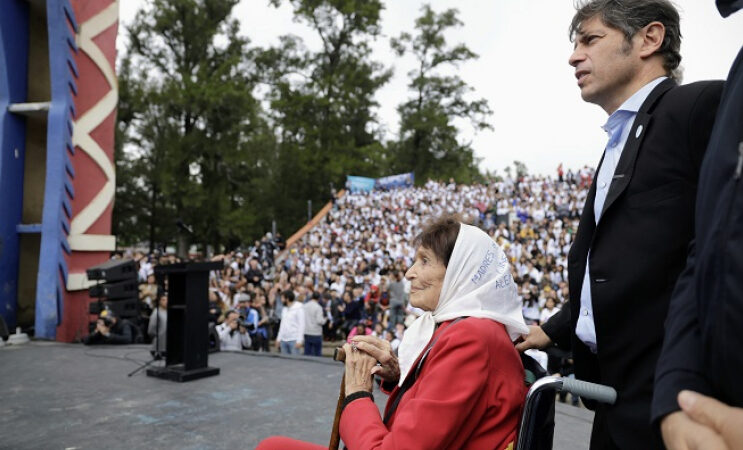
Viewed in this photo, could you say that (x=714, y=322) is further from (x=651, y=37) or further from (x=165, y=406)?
(x=165, y=406)

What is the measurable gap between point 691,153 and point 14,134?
963 centimetres

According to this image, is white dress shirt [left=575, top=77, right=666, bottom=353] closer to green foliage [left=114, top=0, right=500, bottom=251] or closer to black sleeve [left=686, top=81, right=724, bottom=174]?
black sleeve [left=686, top=81, right=724, bottom=174]

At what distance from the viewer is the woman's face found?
176 centimetres

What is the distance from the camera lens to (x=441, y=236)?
177 cm

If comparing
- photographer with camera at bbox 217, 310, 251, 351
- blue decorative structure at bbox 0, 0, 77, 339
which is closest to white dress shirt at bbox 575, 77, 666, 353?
photographer with camera at bbox 217, 310, 251, 351

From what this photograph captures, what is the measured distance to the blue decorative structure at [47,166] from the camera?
771cm

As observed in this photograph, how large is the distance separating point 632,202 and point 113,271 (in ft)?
25.4

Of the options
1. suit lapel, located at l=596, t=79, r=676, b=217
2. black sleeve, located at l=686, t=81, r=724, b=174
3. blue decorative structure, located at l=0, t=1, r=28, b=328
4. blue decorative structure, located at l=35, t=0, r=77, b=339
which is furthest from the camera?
blue decorative structure, located at l=0, t=1, r=28, b=328

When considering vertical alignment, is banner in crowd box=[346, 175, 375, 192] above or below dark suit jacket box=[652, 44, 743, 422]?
above

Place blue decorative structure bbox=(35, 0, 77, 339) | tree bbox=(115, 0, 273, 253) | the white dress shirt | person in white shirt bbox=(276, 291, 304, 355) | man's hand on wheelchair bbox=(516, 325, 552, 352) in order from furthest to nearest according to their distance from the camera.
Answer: tree bbox=(115, 0, 273, 253)
person in white shirt bbox=(276, 291, 304, 355)
blue decorative structure bbox=(35, 0, 77, 339)
man's hand on wheelchair bbox=(516, 325, 552, 352)
the white dress shirt

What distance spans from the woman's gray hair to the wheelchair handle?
3.03ft

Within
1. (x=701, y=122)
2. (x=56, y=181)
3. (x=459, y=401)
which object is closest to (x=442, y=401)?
(x=459, y=401)

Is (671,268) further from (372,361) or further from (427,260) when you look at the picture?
(372,361)

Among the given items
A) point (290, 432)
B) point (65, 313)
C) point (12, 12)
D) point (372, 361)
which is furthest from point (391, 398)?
point (12, 12)
